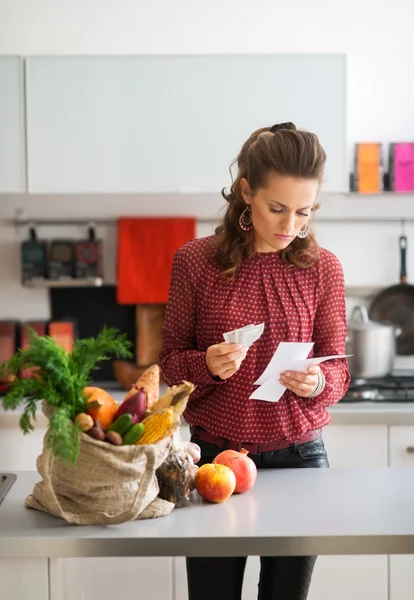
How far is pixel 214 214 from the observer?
11.7 ft

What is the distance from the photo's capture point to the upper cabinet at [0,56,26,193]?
127 inches

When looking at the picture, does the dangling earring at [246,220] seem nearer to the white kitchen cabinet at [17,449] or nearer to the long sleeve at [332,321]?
the long sleeve at [332,321]

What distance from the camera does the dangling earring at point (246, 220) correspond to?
2.02m

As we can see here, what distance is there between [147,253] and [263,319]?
1605 mm

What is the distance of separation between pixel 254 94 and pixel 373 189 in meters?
0.63

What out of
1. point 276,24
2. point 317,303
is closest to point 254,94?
point 276,24

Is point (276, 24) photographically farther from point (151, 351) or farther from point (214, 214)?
point (151, 351)

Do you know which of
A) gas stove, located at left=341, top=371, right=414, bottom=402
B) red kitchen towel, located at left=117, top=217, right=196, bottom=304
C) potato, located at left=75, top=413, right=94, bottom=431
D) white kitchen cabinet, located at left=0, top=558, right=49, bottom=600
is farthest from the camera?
red kitchen towel, located at left=117, top=217, right=196, bottom=304

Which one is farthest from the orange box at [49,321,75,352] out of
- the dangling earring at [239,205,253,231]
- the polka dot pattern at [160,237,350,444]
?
the dangling earring at [239,205,253,231]

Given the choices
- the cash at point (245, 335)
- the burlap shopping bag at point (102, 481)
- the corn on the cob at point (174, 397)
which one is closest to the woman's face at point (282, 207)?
the cash at point (245, 335)

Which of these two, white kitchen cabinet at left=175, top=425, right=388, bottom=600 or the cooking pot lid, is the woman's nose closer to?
white kitchen cabinet at left=175, top=425, right=388, bottom=600

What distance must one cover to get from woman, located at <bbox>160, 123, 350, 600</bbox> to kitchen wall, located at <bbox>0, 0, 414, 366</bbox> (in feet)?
5.05

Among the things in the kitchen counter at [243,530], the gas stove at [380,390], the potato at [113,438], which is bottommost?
the gas stove at [380,390]

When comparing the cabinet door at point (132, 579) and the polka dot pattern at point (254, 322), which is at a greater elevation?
the polka dot pattern at point (254, 322)
